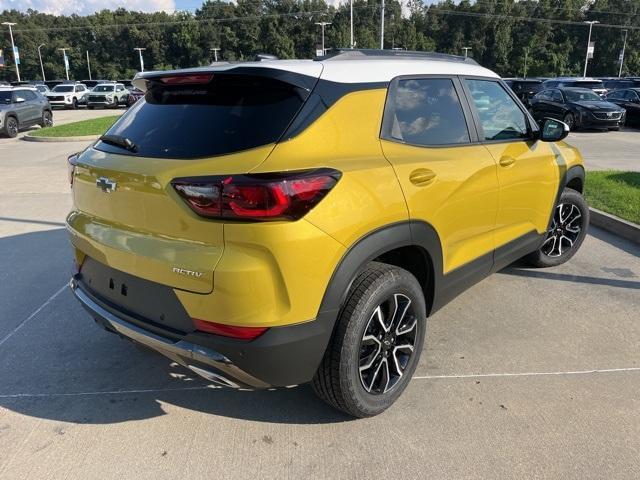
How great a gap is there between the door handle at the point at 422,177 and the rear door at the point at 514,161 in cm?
80

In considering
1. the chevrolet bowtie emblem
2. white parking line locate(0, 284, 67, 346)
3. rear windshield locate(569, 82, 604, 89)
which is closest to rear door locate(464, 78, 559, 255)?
the chevrolet bowtie emblem

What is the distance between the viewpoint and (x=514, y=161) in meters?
3.63

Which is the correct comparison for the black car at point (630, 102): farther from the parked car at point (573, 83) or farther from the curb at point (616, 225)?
the curb at point (616, 225)

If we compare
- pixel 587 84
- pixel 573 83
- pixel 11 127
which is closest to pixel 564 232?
pixel 11 127

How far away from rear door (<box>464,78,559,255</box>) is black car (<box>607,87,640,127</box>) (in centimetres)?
1816

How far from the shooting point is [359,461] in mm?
2510

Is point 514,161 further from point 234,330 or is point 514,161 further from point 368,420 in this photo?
point 234,330

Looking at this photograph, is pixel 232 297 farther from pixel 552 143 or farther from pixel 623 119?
pixel 623 119

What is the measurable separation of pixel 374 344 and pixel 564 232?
2.97 meters

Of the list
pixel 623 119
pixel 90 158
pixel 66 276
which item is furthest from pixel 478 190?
pixel 623 119

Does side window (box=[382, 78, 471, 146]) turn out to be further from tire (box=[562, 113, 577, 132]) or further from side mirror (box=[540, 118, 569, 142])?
tire (box=[562, 113, 577, 132])

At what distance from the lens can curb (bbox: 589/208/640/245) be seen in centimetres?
567

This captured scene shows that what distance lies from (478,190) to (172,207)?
188 centimetres

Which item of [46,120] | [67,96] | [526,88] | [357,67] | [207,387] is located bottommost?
[67,96]
